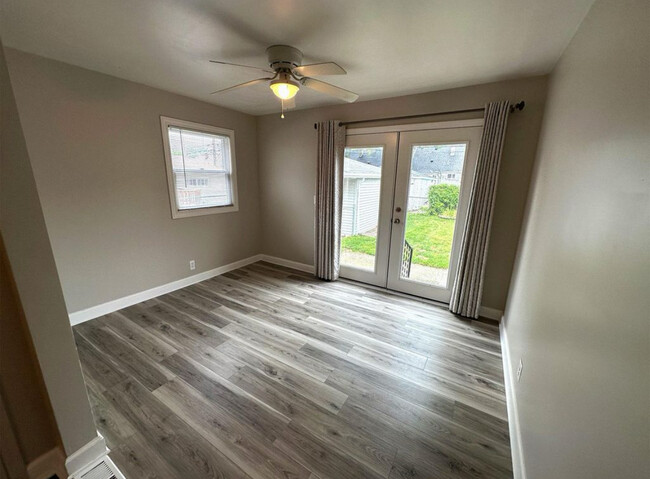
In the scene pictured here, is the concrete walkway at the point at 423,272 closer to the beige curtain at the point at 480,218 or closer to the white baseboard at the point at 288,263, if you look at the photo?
the beige curtain at the point at 480,218

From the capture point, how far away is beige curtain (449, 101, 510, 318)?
2.33 m

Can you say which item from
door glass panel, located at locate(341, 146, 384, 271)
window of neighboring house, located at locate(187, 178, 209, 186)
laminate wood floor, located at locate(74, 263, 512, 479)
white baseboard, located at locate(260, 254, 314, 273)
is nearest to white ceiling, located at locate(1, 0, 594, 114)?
door glass panel, located at locate(341, 146, 384, 271)

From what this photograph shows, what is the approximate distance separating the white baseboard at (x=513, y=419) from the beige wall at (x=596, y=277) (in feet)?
0.22

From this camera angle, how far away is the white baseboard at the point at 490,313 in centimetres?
271

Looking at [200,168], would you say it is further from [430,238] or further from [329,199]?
[430,238]

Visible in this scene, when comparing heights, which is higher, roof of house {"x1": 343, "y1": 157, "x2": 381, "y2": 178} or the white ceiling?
the white ceiling

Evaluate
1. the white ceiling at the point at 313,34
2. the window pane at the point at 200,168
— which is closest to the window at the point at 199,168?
the window pane at the point at 200,168

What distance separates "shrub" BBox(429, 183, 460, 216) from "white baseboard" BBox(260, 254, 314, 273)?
1990 mm

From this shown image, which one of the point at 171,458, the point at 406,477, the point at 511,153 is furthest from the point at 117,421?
the point at 511,153

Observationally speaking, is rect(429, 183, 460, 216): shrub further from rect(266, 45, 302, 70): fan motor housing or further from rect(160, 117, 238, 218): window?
rect(160, 117, 238, 218): window

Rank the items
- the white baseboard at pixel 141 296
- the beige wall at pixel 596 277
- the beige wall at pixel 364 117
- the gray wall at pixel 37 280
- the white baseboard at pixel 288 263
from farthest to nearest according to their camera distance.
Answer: the white baseboard at pixel 288 263 → the white baseboard at pixel 141 296 → the beige wall at pixel 364 117 → the gray wall at pixel 37 280 → the beige wall at pixel 596 277

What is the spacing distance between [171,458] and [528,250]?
272 centimetres

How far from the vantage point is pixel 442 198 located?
281 cm

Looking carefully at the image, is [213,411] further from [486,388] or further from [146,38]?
[146,38]
